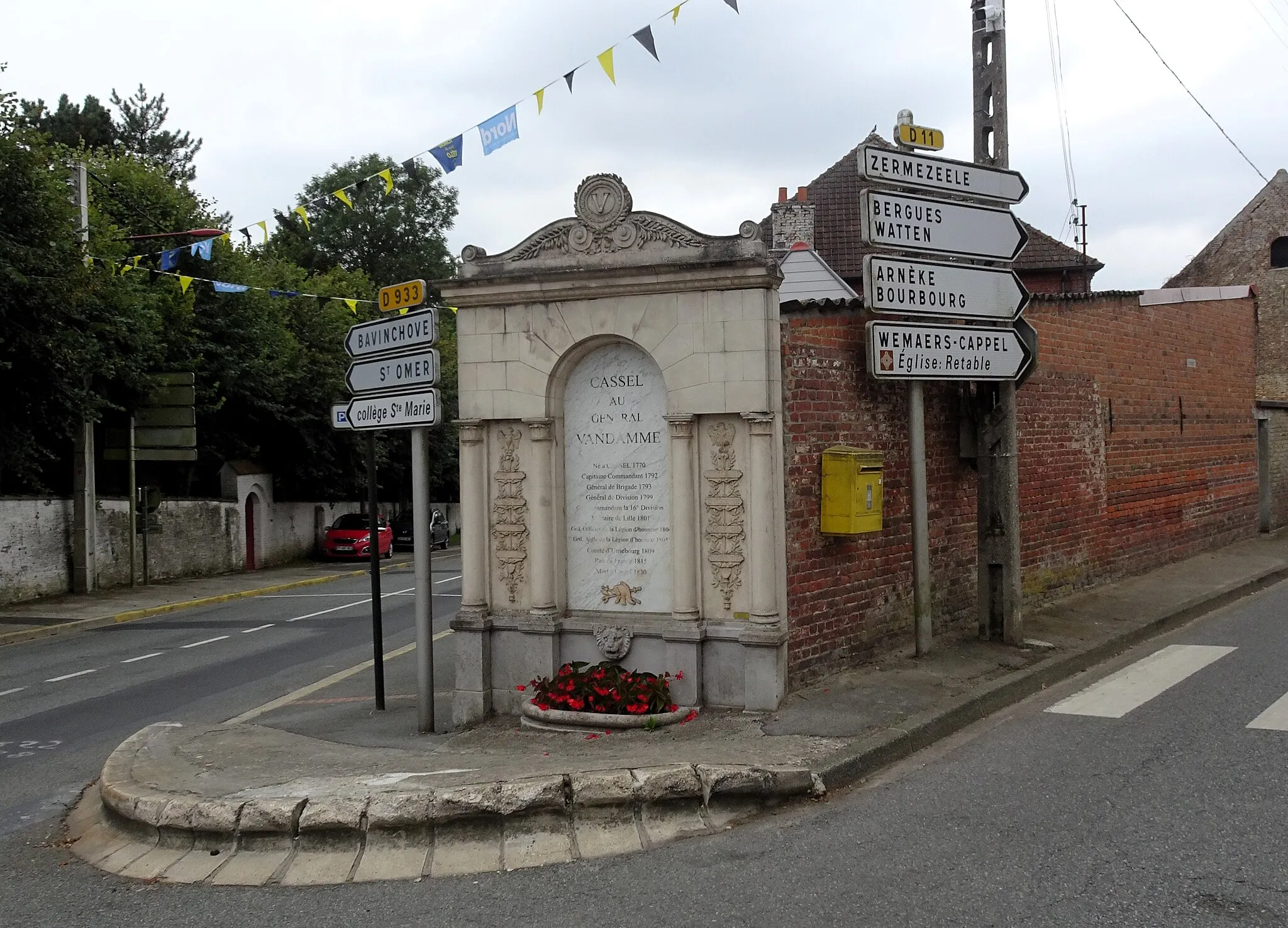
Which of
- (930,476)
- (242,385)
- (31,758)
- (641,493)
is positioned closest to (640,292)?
(641,493)

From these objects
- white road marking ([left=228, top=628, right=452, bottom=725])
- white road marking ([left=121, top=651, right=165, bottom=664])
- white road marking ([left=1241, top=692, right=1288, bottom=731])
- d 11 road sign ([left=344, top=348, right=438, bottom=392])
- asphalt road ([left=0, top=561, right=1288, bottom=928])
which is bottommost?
white road marking ([left=121, top=651, right=165, bottom=664])

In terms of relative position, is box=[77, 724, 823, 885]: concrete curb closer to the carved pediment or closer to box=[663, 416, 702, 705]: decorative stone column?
box=[663, 416, 702, 705]: decorative stone column

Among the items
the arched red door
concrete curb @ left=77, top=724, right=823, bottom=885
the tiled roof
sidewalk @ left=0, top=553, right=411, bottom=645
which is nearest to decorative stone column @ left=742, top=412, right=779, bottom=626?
concrete curb @ left=77, top=724, right=823, bottom=885

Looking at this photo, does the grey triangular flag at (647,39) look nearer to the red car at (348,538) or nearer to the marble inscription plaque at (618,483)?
the marble inscription plaque at (618,483)

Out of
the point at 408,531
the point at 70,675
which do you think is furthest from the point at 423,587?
the point at 408,531

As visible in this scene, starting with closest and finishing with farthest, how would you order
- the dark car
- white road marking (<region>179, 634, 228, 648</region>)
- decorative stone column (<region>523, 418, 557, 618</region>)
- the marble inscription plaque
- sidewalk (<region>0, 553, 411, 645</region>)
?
1. the marble inscription plaque
2. decorative stone column (<region>523, 418, 557, 618</region>)
3. white road marking (<region>179, 634, 228, 648</region>)
4. sidewalk (<region>0, 553, 411, 645</region>)
5. the dark car

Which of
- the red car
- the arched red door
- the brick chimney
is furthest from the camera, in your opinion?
the red car

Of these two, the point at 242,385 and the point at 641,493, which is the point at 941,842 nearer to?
the point at 641,493

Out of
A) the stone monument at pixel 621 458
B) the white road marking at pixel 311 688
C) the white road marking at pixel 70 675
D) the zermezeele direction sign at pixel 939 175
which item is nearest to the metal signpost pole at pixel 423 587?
the stone monument at pixel 621 458

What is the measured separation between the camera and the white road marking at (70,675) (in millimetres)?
12547

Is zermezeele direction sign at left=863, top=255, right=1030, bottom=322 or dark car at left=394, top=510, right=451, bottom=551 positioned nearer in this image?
zermezeele direction sign at left=863, top=255, right=1030, bottom=322

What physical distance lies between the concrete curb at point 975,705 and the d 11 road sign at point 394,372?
13.8ft

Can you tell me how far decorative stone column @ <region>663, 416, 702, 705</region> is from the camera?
7.67m

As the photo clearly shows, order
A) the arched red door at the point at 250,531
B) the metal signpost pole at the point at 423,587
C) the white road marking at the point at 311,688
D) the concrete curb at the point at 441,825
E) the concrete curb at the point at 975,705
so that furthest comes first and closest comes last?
the arched red door at the point at 250,531, the white road marking at the point at 311,688, the metal signpost pole at the point at 423,587, the concrete curb at the point at 975,705, the concrete curb at the point at 441,825
